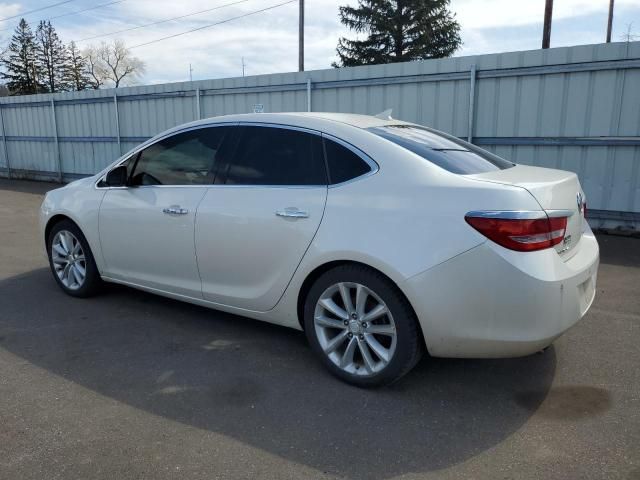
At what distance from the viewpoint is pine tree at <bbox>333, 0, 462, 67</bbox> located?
3150cm

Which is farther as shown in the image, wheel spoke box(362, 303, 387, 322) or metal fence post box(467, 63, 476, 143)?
metal fence post box(467, 63, 476, 143)

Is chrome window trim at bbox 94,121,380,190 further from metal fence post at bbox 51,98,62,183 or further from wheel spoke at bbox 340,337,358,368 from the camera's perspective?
metal fence post at bbox 51,98,62,183

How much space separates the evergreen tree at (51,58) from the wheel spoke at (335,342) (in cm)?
6720

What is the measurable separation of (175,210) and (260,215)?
0.82 m

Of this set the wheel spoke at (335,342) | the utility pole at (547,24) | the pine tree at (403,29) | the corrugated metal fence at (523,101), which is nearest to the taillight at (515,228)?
the wheel spoke at (335,342)

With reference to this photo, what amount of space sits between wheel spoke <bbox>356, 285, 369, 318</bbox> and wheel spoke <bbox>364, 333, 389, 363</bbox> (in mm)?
134

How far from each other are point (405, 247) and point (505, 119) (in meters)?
6.28

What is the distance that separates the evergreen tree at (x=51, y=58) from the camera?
2404 inches

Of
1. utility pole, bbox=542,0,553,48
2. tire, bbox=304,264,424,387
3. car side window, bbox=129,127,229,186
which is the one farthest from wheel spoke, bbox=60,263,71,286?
utility pole, bbox=542,0,553,48

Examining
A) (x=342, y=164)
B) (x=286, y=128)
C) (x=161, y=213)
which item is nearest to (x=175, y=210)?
(x=161, y=213)

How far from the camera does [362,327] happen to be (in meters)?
3.17

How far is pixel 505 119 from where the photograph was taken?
8.39 meters

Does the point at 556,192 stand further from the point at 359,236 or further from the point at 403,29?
the point at 403,29

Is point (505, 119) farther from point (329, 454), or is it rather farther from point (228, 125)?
point (329, 454)
